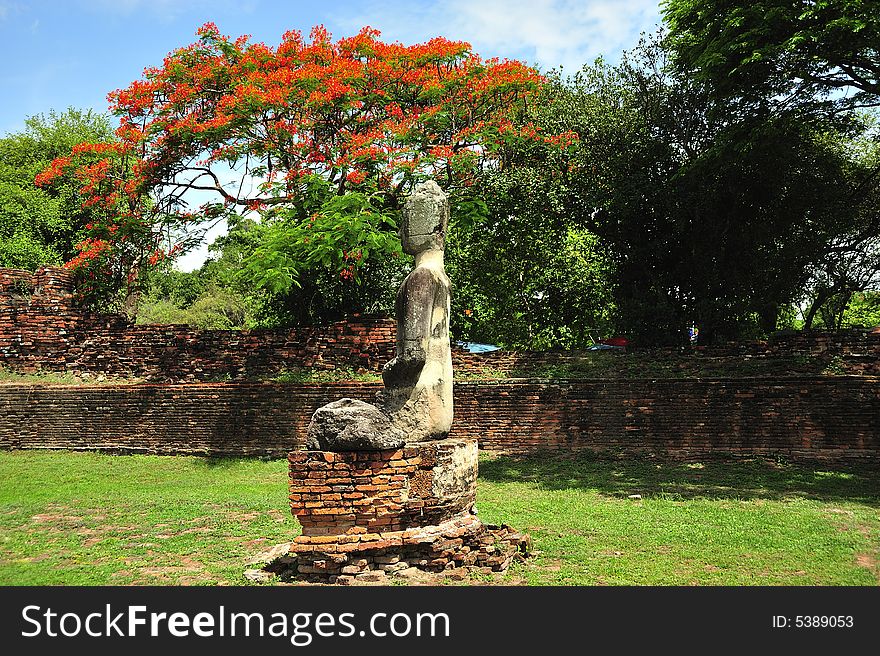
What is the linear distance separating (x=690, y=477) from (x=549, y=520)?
3239 millimetres

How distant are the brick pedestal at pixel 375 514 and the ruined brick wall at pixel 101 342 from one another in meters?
8.60

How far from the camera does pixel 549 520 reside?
291 inches

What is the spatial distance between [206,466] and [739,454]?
7.95 metres

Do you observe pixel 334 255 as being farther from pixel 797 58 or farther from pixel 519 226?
pixel 797 58

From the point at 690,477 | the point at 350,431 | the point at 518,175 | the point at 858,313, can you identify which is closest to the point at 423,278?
the point at 350,431

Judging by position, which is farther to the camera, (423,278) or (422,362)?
(423,278)

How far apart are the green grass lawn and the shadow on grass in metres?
0.03

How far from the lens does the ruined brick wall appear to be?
44.8ft

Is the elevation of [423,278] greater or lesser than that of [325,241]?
lesser

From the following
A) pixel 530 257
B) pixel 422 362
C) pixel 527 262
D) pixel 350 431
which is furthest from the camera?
pixel 527 262

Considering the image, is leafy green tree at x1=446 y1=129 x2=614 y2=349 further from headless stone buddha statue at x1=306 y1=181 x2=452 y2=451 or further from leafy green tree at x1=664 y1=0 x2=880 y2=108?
headless stone buddha statue at x1=306 y1=181 x2=452 y2=451

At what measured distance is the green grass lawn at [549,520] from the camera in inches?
219

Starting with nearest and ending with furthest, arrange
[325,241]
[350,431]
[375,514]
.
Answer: [350,431], [375,514], [325,241]

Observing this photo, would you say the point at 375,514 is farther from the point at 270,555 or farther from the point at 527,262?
the point at 527,262
